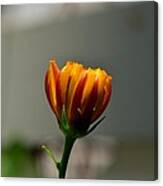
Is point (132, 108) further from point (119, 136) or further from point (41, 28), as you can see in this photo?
point (41, 28)

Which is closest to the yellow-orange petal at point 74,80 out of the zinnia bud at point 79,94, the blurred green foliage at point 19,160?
the zinnia bud at point 79,94

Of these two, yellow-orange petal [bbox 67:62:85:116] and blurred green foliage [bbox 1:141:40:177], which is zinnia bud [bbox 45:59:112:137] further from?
blurred green foliage [bbox 1:141:40:177]

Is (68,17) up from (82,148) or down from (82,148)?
up

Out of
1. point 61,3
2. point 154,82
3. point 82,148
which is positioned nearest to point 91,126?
point 82,148

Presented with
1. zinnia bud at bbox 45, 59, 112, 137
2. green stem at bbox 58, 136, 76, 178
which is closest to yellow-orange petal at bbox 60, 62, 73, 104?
zinnia bud at bbox 45, 59, 112, 137

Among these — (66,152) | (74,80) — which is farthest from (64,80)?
(66,152)

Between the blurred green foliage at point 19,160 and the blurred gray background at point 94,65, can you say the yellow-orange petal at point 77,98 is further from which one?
the blurred green foliage at point 19,160

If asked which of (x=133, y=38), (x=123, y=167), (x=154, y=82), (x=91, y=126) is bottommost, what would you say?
(x=123, y=167)
